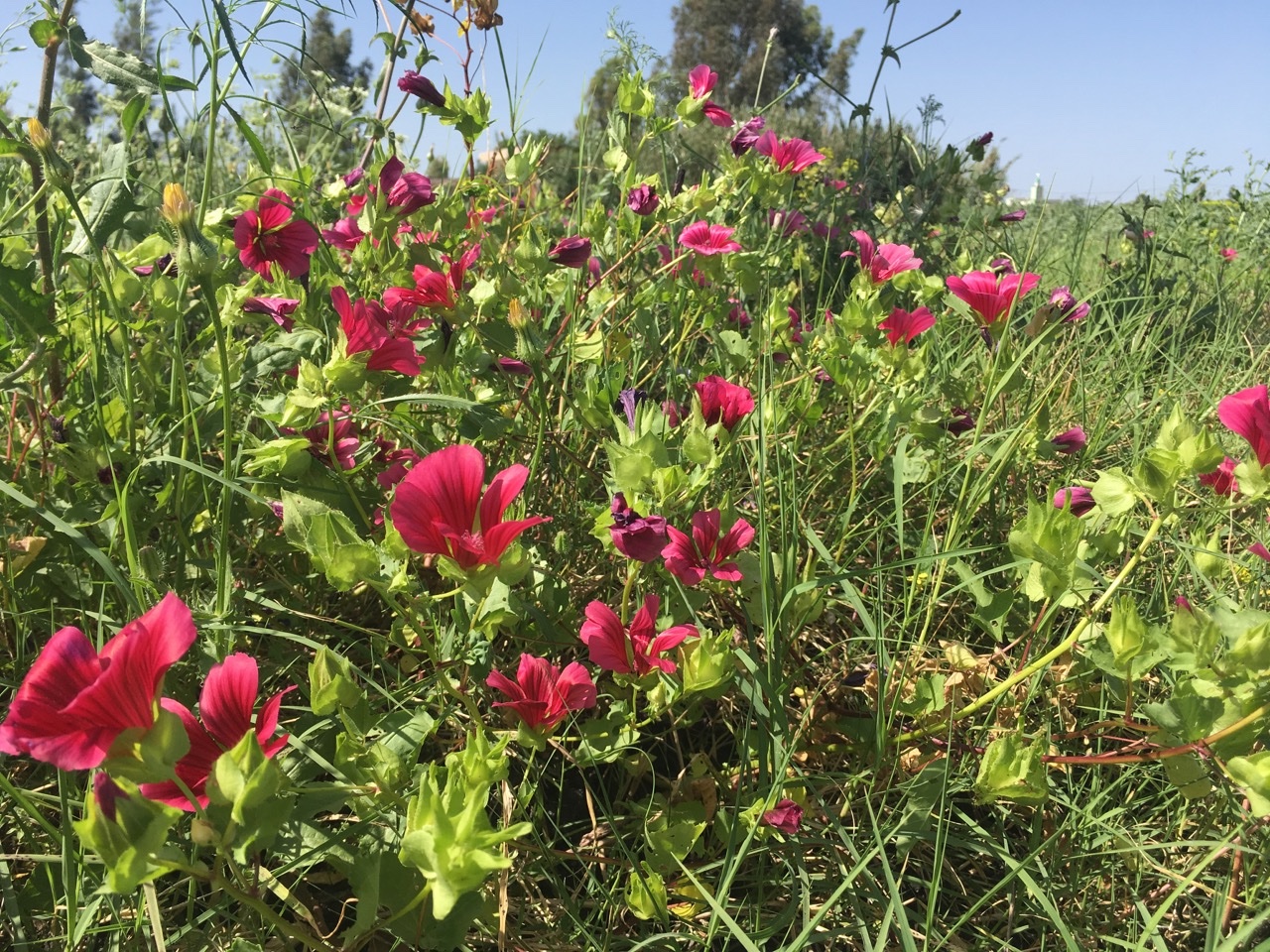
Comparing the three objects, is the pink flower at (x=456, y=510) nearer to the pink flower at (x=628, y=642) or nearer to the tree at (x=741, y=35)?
the pink flower at (x=628, y=642)

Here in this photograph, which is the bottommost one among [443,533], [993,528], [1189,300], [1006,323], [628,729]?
[628,729]

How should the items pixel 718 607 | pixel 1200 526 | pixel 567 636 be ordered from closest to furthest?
pixel 567 636 < pixel 718 607 < pixel 1200 526

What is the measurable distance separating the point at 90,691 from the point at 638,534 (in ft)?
1.71

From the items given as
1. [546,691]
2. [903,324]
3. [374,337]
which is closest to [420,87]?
[374,337]

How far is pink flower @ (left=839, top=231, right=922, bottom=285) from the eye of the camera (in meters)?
1.73

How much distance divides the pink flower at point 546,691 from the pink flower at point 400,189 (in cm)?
78

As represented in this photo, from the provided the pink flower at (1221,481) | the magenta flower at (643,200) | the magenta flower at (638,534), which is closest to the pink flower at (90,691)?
the magenta flower at (638,534)

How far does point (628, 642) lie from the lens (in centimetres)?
100

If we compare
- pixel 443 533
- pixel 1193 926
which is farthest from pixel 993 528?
pixel 443 533

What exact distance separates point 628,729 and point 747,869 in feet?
0.75

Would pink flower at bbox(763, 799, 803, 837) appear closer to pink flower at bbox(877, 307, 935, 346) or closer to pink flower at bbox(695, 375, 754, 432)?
pink flower at bbox(695, 375, 754, 432)

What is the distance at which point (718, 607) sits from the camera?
1.32 m

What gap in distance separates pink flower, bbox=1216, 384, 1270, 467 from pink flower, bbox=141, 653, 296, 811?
3.25ft

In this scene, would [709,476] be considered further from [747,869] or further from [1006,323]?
[1006,323]
